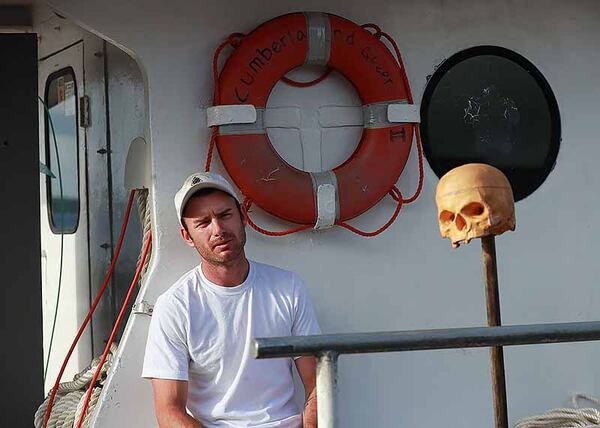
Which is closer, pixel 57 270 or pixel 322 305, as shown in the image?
pixel 322 305

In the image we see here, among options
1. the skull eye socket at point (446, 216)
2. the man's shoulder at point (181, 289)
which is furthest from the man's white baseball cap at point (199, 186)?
the skull eye socket at point (446, 216)

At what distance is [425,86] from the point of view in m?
3.42

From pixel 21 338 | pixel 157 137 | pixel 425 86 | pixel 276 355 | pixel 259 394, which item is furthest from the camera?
pixel 21 338

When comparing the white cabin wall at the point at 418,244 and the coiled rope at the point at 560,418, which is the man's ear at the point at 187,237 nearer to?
the white cabin wall at the point at 418,244

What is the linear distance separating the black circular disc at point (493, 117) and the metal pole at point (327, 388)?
5.88 feet

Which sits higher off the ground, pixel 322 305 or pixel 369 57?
pixel 369 57

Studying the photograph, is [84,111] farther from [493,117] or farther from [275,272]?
[493,117]

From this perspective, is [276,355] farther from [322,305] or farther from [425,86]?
[425,86]

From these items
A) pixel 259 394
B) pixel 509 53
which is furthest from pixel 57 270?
pixel 509 53

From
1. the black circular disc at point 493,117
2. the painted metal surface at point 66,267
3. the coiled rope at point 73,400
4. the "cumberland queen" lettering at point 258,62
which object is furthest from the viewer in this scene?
the painted metal surface at point 66,267

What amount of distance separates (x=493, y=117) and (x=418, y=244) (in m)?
0.49

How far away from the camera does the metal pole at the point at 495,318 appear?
1.92 metres

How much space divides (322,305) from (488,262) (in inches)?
54.7

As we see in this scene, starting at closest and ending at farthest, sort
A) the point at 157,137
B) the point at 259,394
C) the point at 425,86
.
→ 1. the point at 259,394
2. the point at 157,137
3. the point at 425,86
